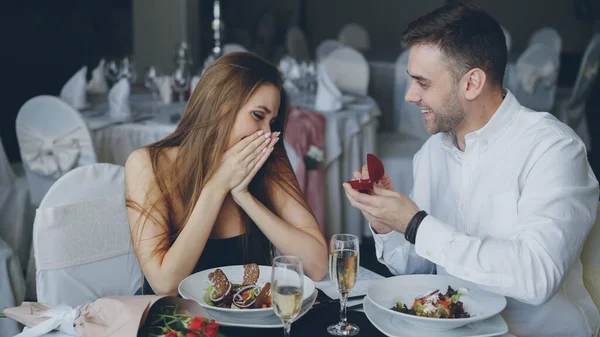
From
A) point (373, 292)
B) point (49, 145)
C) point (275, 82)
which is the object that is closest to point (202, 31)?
point (49, 145)

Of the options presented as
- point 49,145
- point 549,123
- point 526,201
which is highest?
point 549,123

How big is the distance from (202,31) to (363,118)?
466cm

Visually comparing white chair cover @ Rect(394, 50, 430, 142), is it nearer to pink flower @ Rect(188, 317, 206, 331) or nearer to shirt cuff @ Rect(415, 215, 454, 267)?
shirt cuff @ Rect(415, 215, 454, 267)

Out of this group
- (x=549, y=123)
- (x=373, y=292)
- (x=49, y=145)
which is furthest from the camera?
(x=49, y=145)

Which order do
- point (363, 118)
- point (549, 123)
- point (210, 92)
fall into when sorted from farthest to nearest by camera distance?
point (363, 118) → point (210, 92) → point (549, 123)

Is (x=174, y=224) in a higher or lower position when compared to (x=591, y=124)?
higher

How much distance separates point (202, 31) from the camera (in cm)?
874

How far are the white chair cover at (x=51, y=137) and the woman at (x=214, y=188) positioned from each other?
71.8 inches

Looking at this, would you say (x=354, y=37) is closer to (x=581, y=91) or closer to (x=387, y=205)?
(x=581, y=91)

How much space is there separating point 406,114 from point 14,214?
2.78 metres

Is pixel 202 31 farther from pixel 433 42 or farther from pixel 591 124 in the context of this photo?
pixel 433 42

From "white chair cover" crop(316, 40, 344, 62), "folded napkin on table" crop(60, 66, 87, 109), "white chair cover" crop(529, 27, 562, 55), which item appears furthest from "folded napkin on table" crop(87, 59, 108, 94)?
"white chair cover" crop(529, 27, 562, 55)

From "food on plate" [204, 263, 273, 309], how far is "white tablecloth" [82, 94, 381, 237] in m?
2.42

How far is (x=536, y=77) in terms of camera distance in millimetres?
6188
